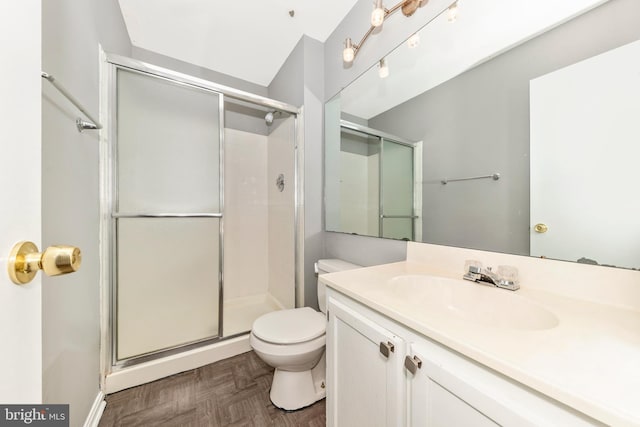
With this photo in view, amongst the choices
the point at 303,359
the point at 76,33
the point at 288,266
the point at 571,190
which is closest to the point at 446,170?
the point at 571,190

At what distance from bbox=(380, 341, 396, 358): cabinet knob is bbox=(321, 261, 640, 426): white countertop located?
8cm

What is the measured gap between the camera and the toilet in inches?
46.4

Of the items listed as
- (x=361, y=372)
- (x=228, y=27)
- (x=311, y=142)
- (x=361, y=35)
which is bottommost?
(x=361, y=372)

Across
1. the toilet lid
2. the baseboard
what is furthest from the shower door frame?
the baseboard

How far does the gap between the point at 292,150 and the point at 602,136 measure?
1.75 m

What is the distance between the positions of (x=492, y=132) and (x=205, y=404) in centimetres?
197

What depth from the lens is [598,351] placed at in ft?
1.52

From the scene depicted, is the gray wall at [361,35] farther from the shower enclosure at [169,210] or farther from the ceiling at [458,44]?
the shower enclosure at [169,210]

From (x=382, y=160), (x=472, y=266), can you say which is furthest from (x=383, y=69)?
(x=472, y=266)

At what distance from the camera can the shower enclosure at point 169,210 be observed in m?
1.41

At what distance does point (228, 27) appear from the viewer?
5.78 ft

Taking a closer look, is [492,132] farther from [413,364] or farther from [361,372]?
[361,372]

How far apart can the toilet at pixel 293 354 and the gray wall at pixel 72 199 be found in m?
0.75

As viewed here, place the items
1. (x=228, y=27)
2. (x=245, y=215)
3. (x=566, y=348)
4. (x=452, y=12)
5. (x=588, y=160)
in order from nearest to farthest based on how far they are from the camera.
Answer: (x=566, y=348) < (x=588, y=160) < (x=452, y=12) < (x=228, y=27) < (x=245, y=215)
